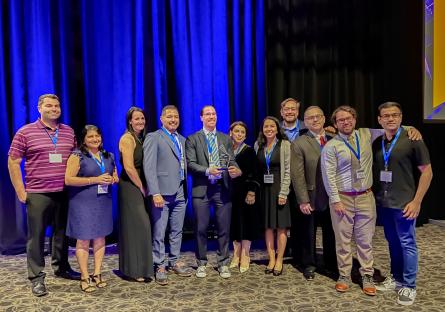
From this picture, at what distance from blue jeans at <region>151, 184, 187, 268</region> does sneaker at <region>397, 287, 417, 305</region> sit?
1780mm

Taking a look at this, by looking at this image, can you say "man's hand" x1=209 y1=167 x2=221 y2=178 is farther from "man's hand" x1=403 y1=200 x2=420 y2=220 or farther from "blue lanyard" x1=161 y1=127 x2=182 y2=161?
"man's hand" x1=403 y1=200 x2=420 y2=220

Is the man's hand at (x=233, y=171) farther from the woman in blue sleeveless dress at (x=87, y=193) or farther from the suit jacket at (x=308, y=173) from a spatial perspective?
the woman in blue sleeveless dress at (x=87, y=193)

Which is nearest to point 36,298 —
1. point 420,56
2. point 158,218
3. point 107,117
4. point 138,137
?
point 158,218

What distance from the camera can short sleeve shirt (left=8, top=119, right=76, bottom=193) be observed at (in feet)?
10.1

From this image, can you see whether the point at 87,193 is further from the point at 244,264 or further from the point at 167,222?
the point at 244,264

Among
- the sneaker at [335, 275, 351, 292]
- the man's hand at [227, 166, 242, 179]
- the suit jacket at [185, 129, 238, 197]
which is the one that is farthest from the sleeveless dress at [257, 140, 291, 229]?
the sneaker at [335, 275, 351, 292]

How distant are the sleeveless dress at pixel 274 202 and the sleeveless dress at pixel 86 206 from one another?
4.42 feet

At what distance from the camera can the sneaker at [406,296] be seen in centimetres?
280

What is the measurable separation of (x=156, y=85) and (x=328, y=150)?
2.63 meters

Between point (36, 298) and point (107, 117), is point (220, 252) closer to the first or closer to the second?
point (36, 298)

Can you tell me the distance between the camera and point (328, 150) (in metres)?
2.98

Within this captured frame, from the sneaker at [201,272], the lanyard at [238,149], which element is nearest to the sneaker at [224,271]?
the sneaker at [201,272]

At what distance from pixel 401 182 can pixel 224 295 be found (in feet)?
5.05

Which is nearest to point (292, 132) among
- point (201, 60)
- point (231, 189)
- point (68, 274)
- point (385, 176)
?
point (231, 189)
